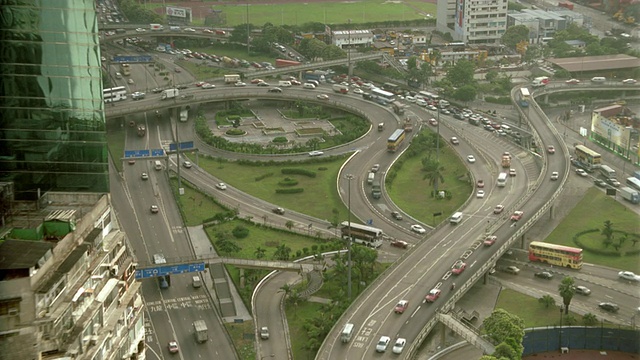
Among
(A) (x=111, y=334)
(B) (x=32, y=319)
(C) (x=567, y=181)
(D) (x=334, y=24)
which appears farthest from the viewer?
(D) (x=334, y=24)

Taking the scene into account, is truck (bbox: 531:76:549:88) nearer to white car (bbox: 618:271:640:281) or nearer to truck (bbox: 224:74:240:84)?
truck (bbox: 224:74:240:84)

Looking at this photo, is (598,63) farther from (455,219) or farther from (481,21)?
(455,219)

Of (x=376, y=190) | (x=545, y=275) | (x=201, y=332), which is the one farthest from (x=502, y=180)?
(x=201, y=332)

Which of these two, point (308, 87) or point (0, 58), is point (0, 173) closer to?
point (0, 58)

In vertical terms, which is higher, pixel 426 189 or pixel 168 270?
Answer: pixel 168 270

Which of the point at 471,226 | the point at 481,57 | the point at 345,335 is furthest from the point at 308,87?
the point at 345,335

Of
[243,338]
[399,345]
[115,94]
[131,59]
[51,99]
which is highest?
[51,99]
